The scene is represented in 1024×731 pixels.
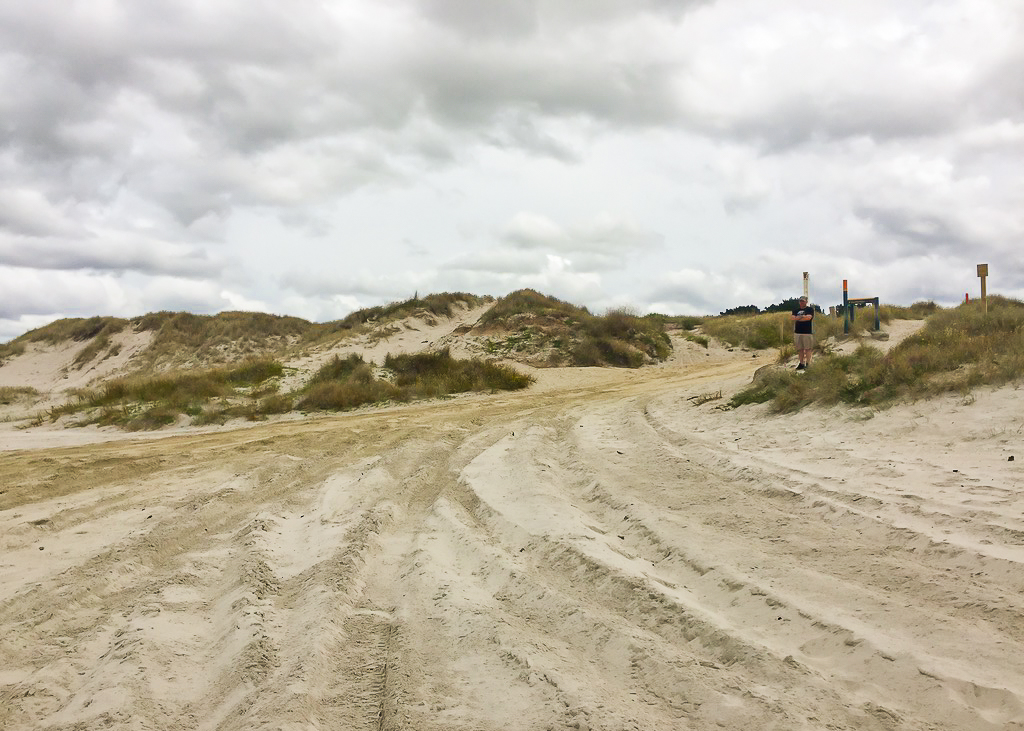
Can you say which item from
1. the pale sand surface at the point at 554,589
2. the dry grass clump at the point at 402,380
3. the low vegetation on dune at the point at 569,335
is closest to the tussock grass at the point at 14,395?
the dry grass clump at the point at 402,380

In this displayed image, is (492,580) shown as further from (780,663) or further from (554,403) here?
(554,403)

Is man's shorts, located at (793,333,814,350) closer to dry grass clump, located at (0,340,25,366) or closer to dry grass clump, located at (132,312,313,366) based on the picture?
dry grass clump, located at (132,312,313,366)

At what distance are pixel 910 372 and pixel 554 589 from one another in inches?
246

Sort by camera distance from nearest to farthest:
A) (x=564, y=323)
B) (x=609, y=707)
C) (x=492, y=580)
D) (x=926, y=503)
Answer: (x=609, y=707) → (x=492, y=580) → (x=926, y=503) → (x=564, y=323)

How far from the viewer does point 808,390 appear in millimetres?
9086

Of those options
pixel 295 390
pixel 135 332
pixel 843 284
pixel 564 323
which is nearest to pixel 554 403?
pixel 295 390

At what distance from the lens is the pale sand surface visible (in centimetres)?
302

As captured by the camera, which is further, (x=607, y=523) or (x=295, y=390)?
(x=295, y=390)

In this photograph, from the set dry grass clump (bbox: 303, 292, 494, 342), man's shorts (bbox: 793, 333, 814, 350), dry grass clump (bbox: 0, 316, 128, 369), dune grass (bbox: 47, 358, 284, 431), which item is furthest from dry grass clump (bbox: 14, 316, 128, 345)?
man's shorts (bbox: 793, 333, 814, 350)

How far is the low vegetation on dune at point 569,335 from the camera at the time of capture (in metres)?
24.8

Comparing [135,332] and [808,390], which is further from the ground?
[135,332]

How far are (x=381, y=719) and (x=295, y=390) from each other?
1630cm

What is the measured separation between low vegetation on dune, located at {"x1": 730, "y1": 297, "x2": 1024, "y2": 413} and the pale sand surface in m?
0.39

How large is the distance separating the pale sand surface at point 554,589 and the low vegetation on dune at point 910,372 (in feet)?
1.29
